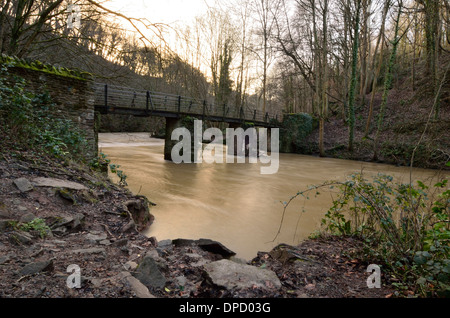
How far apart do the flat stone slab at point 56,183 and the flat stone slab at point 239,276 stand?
3.02 m

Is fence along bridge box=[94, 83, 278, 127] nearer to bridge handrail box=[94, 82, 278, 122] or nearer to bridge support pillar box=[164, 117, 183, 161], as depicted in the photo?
bridge handrail box=[94, 82, 278, 122]

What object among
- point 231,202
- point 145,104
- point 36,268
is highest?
point 145,104

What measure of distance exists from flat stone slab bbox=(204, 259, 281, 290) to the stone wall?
6.39m

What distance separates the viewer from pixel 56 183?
4.28 meters

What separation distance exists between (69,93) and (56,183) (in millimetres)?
4167

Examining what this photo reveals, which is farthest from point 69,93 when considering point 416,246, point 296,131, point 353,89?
point 296,131

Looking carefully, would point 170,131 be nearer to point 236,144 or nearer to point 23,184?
point 236,144

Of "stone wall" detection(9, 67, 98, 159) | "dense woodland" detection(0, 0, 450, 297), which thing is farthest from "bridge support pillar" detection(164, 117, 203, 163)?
"stone wall" detection(9, 67, 98, 159)

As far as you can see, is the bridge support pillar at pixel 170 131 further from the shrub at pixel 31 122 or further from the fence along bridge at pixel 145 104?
the shrub at pixel 31 122

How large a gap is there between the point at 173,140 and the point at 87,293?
46.8 feet

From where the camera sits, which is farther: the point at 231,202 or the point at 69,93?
the point at 231,202

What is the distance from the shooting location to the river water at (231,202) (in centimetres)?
554

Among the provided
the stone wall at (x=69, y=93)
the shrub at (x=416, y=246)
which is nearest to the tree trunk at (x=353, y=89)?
the stone wall at (x=69, y=93)

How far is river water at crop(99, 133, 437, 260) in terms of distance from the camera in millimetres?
5539
